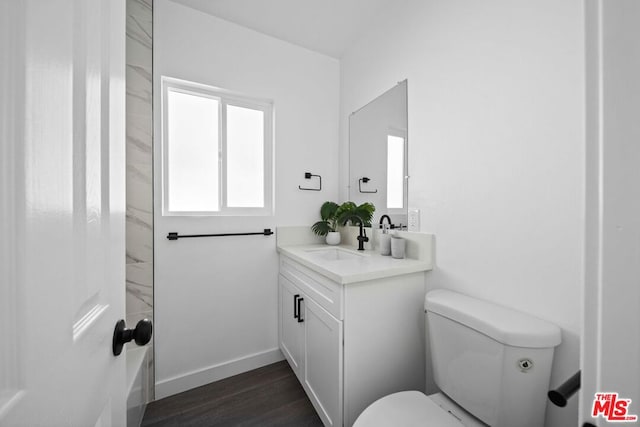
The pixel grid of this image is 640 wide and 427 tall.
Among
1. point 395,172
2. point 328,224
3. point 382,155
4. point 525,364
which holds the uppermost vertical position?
point 382,155

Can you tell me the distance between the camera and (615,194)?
30cm

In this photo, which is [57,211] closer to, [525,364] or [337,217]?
[525,364]

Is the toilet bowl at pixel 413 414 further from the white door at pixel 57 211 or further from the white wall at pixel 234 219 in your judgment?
the white wall at pixel 234 219

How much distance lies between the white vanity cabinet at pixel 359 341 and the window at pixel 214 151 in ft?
2.91

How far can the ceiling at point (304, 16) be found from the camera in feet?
5.14

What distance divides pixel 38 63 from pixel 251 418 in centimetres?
169

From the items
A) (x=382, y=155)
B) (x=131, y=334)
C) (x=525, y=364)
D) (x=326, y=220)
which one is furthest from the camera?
(x=326, y=220)

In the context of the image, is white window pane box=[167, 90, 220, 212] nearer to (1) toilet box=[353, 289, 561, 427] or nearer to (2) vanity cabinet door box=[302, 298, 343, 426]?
(2) vanity cabinet door box=[302, 298, 343, 426]

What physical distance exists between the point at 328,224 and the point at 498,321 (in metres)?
1.34

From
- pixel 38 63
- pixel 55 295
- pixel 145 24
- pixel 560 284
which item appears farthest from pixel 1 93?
pixel 145 24

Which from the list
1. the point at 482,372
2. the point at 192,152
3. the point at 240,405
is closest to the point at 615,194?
the point at 482,372

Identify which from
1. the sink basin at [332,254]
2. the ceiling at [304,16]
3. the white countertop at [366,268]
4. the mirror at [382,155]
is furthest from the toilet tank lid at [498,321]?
the ceiling at [304,16]

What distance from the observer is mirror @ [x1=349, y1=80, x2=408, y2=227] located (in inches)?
58.6

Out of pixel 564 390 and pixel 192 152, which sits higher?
pixel 192 152
